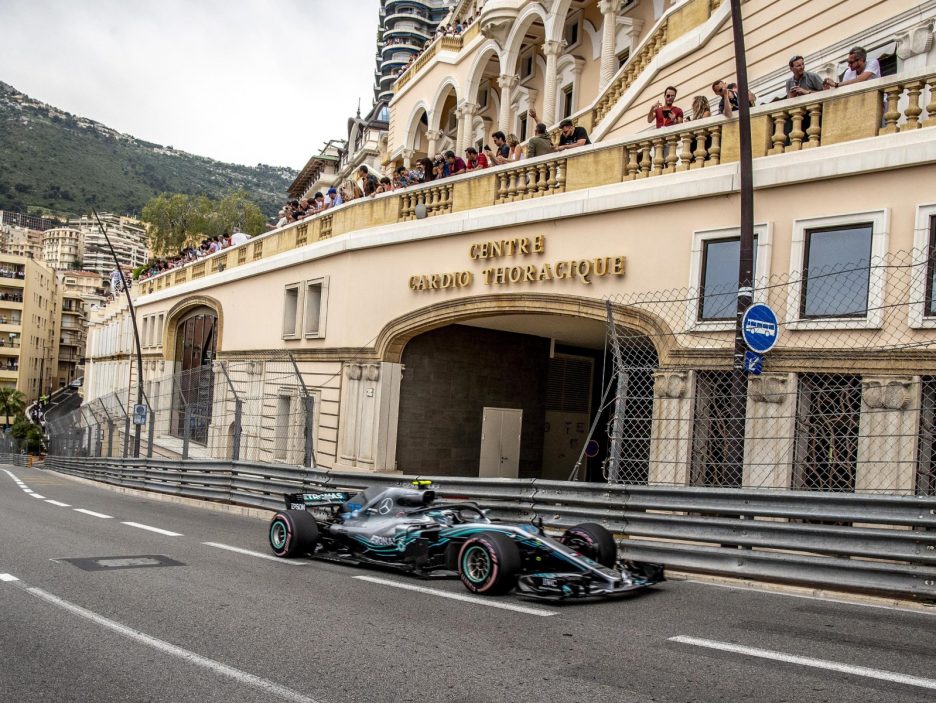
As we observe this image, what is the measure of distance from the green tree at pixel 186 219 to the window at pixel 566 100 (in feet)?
144

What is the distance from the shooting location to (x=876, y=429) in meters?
10.3

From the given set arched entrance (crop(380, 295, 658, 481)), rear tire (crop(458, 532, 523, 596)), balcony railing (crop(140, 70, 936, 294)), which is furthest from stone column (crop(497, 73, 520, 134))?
rear tire (crop(458, 532, 523, 596))

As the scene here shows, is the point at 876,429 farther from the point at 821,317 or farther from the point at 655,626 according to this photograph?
the point at 655,626

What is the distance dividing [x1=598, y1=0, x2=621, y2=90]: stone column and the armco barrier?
1508 cm

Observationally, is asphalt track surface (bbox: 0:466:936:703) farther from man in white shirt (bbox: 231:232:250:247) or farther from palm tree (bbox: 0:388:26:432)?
palm tree (bbox: 0:388:26:432)

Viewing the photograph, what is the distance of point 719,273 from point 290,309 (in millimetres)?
13530

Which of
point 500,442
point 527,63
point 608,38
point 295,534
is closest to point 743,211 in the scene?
point 295,534

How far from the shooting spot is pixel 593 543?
8.77 m

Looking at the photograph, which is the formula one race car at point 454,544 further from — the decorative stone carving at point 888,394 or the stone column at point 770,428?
the decorative stone carving at point 888,394

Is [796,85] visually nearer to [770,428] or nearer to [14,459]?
[770,428]

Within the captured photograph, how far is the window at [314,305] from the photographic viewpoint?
21047 millimetres

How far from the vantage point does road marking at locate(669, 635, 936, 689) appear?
17.8ft

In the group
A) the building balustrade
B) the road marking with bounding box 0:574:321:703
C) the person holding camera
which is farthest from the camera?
the building balustrade

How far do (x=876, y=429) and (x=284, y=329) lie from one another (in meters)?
15.8
